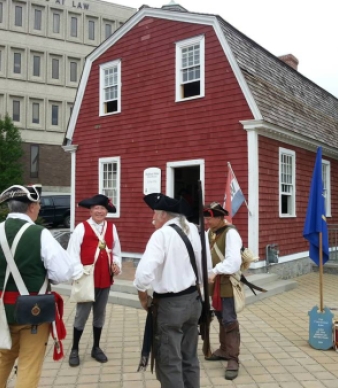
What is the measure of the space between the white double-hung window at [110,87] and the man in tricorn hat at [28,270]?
957 cm

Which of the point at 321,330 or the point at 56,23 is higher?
the point at 56,23

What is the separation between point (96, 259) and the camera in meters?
4.91

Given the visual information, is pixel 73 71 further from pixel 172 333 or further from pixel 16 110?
pixel 172 333

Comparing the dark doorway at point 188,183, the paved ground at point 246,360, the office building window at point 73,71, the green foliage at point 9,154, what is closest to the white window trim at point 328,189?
the dark doorway at point 188,183

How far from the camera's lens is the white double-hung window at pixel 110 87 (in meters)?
12.5

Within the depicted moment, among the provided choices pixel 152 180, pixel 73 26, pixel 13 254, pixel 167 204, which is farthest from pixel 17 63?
pixel 13 254

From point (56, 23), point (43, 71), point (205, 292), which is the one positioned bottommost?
point (205, 292)

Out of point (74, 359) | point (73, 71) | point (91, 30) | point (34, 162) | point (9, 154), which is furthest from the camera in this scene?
point (91, 30)

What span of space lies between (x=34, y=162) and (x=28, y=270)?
3028 cm

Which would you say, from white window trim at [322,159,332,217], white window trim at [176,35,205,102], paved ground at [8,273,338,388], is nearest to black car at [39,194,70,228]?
white window trim at [176,35,205,102]

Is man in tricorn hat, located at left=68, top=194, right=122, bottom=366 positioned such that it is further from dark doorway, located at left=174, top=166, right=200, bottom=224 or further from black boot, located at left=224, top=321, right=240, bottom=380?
dark doorway, located at left=174, top=166, right=200, bottom=224

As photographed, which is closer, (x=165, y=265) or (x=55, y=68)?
(x=165, y=265)

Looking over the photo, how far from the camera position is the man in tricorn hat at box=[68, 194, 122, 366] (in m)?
4.88

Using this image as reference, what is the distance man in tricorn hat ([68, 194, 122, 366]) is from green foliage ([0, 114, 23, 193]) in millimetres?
24198
